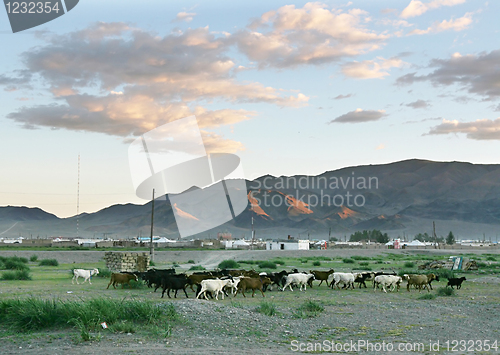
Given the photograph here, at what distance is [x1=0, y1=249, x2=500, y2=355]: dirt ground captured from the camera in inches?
449

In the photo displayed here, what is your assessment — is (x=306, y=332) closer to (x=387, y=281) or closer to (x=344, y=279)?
(x=344, y=279)

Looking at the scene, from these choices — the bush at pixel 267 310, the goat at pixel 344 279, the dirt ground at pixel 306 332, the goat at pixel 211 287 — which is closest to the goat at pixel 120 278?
the goat at pixel 211 287

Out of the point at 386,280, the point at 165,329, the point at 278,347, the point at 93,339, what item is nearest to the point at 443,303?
the point at 386,280

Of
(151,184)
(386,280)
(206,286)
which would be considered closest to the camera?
(206,286)

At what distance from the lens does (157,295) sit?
20750 mm

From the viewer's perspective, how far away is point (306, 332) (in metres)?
13.2

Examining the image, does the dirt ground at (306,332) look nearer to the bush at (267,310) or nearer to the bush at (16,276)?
the bush at (267,310)

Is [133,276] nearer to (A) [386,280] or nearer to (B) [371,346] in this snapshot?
(A) [386,280]

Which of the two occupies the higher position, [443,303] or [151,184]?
Result: [151,184]

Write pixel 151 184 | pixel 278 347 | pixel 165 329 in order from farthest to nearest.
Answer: pixel 151 184, pixel 165 329, pixel 278 347

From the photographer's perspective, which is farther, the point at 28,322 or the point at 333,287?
the point at 333,287

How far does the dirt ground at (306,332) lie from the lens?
11414 millimetres

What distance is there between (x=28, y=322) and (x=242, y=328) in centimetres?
519

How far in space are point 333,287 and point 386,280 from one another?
240 cm
